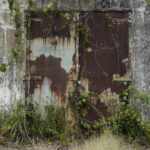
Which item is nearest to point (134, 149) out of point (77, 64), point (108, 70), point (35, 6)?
point (108, 70)

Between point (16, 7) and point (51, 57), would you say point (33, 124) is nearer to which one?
point (51, 57)

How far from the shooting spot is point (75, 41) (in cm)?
489

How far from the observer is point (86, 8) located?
489cm

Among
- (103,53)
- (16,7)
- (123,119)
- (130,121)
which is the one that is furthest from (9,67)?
(130,121)

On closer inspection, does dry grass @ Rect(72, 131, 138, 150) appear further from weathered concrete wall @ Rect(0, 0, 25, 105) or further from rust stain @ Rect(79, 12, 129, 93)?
weathered concrete wall @ Rect(0, 0, 25, 105)

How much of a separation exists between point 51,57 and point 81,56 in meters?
0.63

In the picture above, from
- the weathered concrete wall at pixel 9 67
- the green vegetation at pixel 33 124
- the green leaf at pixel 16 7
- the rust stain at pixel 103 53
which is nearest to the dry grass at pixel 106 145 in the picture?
the green vegetation at pixel 33 124

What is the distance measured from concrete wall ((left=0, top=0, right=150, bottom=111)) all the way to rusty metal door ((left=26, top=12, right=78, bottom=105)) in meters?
0.19

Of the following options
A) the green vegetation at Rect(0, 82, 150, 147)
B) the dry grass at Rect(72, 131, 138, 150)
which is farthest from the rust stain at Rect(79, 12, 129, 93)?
the dry grass at Rect(72, 131, 138, 150)

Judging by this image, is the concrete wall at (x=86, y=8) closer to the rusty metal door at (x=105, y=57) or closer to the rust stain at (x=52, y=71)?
the rusty metal door at (x=105, y=57)

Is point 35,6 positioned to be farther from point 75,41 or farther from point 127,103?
point 127,103

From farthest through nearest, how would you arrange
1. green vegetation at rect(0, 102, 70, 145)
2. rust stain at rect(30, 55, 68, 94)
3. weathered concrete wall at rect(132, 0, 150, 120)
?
rust stain at rect(30, 55, 68, 94)
weathered concrete wall at rect(132, 0, 150, 120)
green vegetation at rect(0, 102, 70, 145)

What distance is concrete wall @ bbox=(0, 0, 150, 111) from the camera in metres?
4.76

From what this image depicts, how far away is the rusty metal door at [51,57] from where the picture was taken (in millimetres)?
4855
